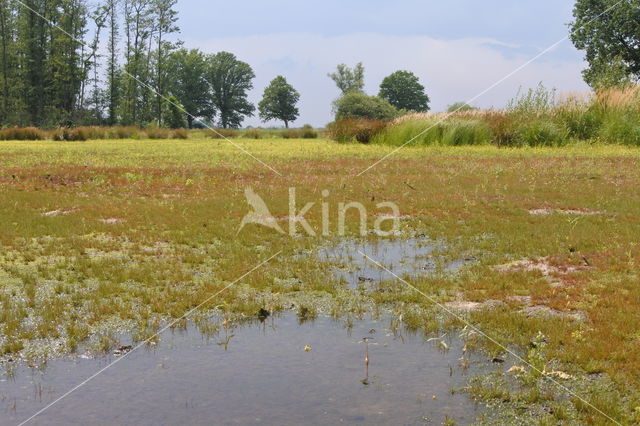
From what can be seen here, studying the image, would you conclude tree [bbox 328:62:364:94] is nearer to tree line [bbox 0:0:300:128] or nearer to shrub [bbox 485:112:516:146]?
tree line [bbox 0:0:300:128]

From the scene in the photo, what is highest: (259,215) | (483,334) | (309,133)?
(309,133)

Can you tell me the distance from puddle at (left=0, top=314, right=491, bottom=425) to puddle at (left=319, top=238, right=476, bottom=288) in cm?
230

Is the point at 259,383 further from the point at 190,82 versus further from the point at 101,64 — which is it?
the point at 190,82

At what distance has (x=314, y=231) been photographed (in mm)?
11977

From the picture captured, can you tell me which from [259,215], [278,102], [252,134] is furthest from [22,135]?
[278,102]

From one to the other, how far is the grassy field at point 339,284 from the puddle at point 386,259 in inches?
12.3

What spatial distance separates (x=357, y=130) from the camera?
36719mm

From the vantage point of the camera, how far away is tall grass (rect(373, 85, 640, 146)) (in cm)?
3062

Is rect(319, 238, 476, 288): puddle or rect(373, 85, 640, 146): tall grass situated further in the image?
rect(373, 85, 640, 146): tall grass

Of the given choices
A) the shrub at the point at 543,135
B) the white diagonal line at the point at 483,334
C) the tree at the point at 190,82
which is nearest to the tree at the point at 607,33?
the shrub at the point at 543,135

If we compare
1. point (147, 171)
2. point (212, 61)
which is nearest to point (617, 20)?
point (147, 171)

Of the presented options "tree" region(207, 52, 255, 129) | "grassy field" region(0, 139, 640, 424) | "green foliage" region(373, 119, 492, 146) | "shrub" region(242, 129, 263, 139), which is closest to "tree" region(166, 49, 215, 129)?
"tree" region(207, 52, 255, 129)

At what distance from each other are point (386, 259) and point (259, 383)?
190 inches

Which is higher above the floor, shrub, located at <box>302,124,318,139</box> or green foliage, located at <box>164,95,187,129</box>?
green foliage, located at <box>164,95,187,129</box>
